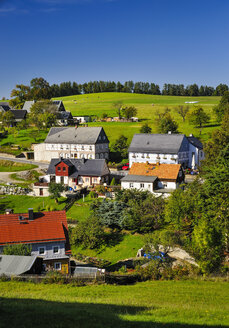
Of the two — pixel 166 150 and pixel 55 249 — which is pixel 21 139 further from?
pixel 55 249

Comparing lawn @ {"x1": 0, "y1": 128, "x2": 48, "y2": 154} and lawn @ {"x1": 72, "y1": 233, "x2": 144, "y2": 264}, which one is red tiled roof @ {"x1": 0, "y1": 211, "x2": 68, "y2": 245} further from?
lawn @ {"x1": 0, "y1": 128, "x2": 48, "y2": 154}

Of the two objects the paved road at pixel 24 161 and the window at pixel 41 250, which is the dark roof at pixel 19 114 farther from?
the window at pixel 41 250

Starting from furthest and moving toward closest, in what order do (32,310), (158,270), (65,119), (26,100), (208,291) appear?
(26,100) → (65,119) → (158,270) → (208,291) → (32,310)

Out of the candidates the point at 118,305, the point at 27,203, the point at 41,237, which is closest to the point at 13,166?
the point at 27,203

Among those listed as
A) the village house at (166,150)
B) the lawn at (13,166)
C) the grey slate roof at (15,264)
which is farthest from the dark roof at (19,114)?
the grey slate roof at (15,264)

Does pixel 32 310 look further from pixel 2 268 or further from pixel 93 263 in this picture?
pixel 93 263

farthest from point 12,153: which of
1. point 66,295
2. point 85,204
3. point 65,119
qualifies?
point 66,295
